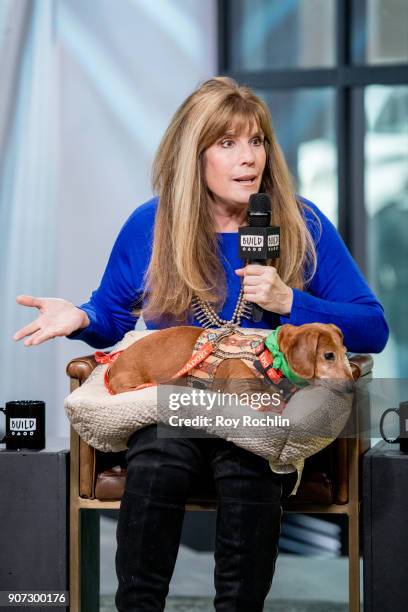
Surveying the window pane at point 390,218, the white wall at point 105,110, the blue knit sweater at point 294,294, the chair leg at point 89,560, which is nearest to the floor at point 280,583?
the chair leg at point 89,560

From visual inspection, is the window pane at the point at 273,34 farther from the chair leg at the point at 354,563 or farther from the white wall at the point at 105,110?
the chair leg at the point at 354,563

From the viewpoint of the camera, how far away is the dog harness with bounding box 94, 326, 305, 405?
7.63 ft

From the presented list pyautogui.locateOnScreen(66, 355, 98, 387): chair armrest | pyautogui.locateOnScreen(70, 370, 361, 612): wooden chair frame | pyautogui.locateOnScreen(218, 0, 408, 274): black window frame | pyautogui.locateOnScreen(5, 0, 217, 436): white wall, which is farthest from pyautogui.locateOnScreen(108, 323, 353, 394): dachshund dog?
pyautogui.locateOnScreen(218, 0, 408, 274): black window frame

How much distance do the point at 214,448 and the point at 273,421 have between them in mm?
162

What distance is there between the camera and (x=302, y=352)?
7.52 ft

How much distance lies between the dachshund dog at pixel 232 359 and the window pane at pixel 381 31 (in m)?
1.94

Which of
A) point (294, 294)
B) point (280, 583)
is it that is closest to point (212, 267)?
point (294, 294)

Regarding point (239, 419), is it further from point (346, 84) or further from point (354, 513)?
point (346, 84)

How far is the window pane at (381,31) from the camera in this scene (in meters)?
4.05

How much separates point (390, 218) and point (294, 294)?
172cm

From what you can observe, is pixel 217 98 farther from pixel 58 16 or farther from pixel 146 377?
pixel 58 16

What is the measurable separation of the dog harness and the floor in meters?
1.11

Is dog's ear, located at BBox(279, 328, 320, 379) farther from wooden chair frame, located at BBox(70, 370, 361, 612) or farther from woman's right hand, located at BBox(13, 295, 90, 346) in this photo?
woman's right hand, located at BBox(13, 295, 90, 346)

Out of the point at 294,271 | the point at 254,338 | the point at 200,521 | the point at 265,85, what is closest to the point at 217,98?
the point at 294,271
